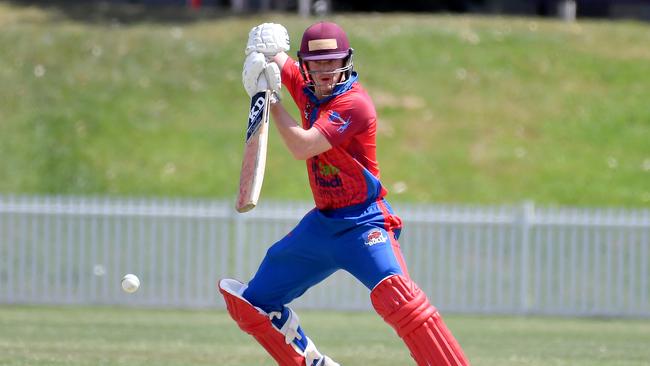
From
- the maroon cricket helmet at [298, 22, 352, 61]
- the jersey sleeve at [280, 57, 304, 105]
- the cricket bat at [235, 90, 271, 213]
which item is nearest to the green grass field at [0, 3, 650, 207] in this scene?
the jersey sleeve at [280, 57, 304, 105]

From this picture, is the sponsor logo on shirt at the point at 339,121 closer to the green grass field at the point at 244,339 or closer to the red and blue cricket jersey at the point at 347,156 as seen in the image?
the red and blue cricket jersey at the point at 347,156

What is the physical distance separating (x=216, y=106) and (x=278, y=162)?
2.31 metres

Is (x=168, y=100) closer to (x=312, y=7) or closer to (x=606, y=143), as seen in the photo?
(x=312, y=7)

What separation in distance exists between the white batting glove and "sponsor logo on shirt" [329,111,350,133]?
1.49 feet

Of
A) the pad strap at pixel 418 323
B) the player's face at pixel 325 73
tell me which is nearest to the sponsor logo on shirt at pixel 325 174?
the player's face at pixel 325 73

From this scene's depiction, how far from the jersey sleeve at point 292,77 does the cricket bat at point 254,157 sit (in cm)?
62

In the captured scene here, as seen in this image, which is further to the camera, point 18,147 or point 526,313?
point 18,147

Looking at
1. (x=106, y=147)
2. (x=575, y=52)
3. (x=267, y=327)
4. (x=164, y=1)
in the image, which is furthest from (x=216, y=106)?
(x=267, y=327)

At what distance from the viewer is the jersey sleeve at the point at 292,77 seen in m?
6.66

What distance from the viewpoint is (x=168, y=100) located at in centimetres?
Answer: 2048

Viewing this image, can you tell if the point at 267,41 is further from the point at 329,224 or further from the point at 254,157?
the point at 329,224

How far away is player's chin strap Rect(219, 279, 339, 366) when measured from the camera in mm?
6398

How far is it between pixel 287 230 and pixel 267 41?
8613 millimetres

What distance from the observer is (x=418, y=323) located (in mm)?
5926
